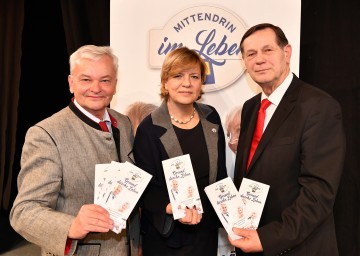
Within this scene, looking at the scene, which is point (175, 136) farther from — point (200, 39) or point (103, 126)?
point (200, 39)

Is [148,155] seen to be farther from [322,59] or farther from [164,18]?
[322,59]

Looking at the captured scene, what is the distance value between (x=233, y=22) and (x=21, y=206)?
206 cm

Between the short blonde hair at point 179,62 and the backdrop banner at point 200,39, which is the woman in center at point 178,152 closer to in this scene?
the short blonde hair at point 179,62

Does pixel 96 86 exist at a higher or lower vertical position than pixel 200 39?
lower

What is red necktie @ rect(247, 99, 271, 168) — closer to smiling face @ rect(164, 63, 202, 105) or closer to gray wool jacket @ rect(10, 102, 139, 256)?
smiling face @ rect(164, 63, 202, 105)

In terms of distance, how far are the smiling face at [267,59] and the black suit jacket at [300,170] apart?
0.11m

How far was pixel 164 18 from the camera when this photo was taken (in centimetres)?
298

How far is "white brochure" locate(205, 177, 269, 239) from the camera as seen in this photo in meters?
1.85

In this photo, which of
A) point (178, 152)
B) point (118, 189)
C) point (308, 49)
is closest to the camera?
point (118, 189)

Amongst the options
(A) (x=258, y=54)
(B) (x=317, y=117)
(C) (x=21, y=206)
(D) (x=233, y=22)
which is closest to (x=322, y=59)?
(D) (x=233, y=22)

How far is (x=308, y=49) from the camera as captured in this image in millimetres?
3289

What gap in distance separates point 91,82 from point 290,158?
3.67 ft

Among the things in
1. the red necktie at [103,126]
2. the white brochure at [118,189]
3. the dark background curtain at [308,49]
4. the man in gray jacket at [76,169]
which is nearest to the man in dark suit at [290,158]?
the white brochure at [118,189]

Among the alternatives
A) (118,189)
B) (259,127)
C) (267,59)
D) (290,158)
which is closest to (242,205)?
(290,158)
